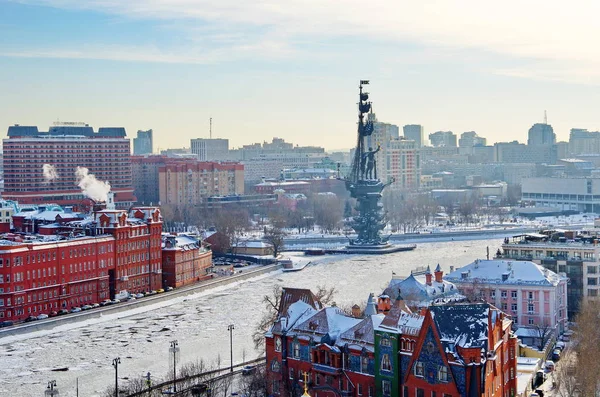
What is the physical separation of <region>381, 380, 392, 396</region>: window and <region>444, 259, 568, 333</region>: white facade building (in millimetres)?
11652

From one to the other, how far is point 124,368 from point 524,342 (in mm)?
12757

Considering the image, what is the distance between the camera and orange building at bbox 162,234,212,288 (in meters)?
48.3

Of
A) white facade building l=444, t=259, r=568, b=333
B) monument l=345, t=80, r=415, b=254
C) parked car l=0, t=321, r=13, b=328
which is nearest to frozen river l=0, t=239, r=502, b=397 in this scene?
parked car l=0, t=321, r=13, b=328

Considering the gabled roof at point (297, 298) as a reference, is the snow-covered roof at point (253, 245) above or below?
below

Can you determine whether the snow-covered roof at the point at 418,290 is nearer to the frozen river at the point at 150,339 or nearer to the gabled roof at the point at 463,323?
the frozen river at the point at 150,339

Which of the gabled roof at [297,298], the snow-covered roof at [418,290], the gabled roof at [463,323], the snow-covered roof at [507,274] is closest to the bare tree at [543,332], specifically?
the snow-covered roof at [507,274]

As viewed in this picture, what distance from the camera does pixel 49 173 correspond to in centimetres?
8488

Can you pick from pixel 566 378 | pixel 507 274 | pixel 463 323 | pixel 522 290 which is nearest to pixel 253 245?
pixel 507 274

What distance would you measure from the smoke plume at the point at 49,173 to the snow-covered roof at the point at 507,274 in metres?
56.5

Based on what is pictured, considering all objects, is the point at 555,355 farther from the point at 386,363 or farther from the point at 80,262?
the point at 80,262

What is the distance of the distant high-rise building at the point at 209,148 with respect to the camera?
186625mm

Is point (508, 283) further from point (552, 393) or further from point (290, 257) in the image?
point (290, 257)

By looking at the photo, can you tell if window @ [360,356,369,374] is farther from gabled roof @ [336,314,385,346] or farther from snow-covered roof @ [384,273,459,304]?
snow-covered roof @ [384,273,459,304]

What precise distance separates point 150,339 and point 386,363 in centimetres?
1429
